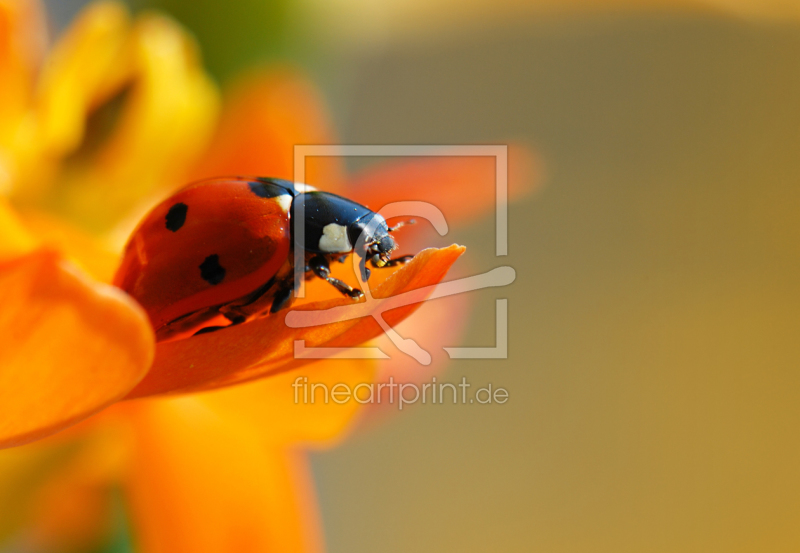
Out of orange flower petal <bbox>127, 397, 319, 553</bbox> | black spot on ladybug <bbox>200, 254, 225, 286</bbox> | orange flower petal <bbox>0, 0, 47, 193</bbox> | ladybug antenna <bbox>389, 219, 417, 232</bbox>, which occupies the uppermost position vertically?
orange flower petal <bbox>0, 0, 47, 193</bbox>

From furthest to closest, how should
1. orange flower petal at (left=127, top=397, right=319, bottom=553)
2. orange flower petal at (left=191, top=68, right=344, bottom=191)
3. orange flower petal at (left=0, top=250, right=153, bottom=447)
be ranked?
orange flower petal at (left=191, top=68, right=344, bottom=191)
orange flower petal at (left=127, top=397, right=319, bottom=553)
orange flower petal at (left=0, top=250, right=153, bottom=447)

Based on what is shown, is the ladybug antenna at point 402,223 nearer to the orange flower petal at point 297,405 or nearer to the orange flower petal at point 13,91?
the orange flower petal at point 297,405

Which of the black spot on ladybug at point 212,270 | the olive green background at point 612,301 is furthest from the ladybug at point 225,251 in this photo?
the olive green background at point 612,301

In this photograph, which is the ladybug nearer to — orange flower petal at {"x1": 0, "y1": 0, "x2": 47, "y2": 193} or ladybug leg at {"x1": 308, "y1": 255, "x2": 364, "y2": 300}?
ladybug leg at {"x1": 308, "y1": 255, "x2": 364, "y2": 300}

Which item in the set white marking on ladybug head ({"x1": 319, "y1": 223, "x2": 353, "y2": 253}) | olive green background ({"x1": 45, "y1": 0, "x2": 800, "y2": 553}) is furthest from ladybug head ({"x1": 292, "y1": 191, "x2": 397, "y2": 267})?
olive green background ({"x1": 45, "y1": 0, "x2": 800, "y2": 553})

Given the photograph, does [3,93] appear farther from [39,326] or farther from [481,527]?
[481,527]
